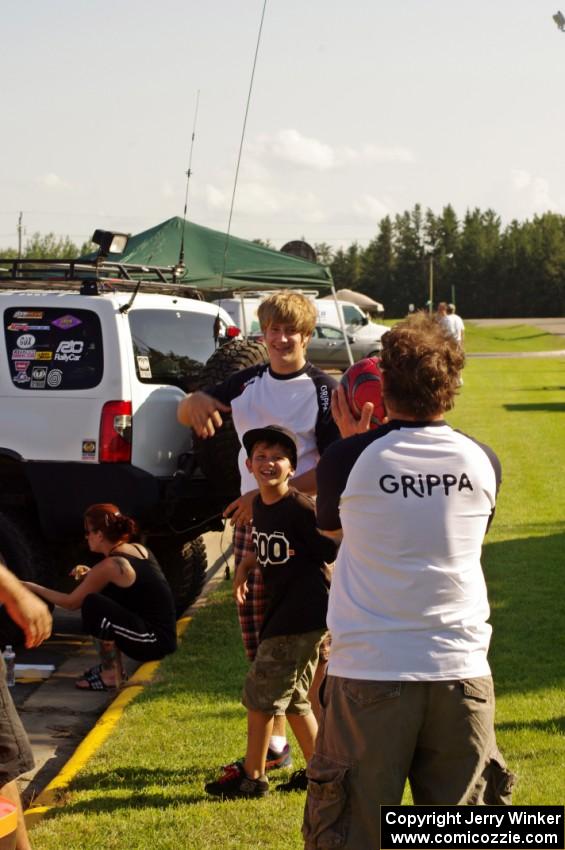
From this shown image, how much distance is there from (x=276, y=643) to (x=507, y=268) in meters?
112

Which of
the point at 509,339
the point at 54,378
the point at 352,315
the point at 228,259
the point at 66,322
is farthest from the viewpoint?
the point at 509,339

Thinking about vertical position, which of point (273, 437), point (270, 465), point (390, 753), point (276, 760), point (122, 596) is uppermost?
point (273, 437)

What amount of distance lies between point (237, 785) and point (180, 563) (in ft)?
11.7

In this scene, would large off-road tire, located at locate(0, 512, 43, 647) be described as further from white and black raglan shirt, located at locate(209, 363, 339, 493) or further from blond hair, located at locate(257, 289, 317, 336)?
blond hair, located at locate(257, 289, 317, 336)

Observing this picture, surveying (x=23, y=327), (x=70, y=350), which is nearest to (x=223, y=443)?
(x=70, y=350)

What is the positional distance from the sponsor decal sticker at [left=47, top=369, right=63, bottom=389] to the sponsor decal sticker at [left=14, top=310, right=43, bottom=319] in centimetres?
Answer: 38

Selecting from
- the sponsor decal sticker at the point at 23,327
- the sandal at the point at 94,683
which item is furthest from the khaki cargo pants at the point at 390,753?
the sponsor decal sticker at the point at 23,327

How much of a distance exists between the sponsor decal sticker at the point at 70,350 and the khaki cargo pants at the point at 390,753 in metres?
4.85

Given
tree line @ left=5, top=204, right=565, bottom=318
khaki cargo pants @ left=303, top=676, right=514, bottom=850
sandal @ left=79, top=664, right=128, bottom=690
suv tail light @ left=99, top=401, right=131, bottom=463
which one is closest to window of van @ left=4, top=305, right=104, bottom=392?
suv tail light @ left=99, top=401, right=131, bottom=463

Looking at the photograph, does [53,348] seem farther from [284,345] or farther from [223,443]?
[284,345]

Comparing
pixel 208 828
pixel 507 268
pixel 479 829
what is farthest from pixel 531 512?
pixel 507 268

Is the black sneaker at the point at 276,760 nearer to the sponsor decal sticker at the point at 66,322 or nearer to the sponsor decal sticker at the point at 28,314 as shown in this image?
the sponsor decal sticker at the point at 66,322

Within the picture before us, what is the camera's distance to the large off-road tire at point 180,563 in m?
8.63

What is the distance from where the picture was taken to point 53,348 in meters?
7.94
